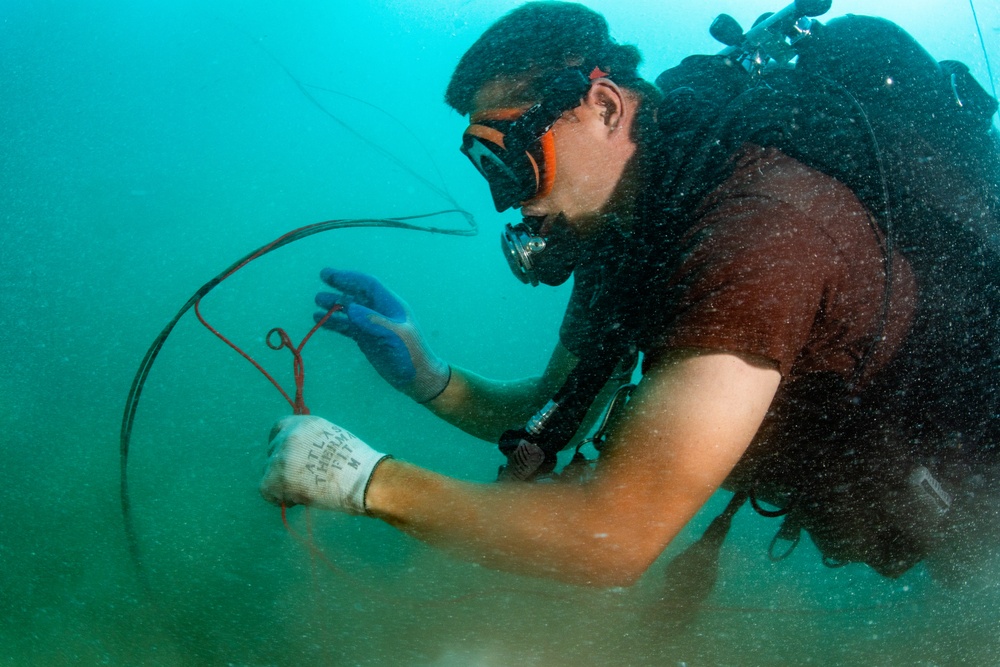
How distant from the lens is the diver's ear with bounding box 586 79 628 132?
5.15 ft

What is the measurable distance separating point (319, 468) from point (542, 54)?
1.42m

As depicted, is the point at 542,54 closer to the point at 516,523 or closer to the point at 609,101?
the point at 609,101

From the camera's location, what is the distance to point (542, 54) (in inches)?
65.8

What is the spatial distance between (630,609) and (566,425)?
85 centimetres

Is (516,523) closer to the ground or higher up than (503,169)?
closer to the ground

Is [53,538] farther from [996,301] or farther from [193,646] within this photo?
[996,301]

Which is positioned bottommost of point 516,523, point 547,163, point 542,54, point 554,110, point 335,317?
point 335,317

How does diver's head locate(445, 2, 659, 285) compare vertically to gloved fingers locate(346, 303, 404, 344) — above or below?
above

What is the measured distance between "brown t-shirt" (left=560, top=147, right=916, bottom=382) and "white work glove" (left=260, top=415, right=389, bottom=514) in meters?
0.82

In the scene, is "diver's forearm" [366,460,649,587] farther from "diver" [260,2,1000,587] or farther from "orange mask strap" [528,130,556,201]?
"orange mask strap" [528,130,556,201]

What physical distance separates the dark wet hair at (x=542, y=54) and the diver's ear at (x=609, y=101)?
0.06 metres

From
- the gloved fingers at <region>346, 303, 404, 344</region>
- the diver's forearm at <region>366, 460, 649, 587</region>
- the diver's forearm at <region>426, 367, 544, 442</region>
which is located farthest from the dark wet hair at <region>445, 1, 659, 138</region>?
the diver's forearm at <region>426, 367, 544, 442</region>

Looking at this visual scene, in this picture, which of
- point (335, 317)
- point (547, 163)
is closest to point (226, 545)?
point (335, 317)

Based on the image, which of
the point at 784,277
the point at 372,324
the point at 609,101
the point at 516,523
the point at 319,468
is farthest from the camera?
the point at 372,324
